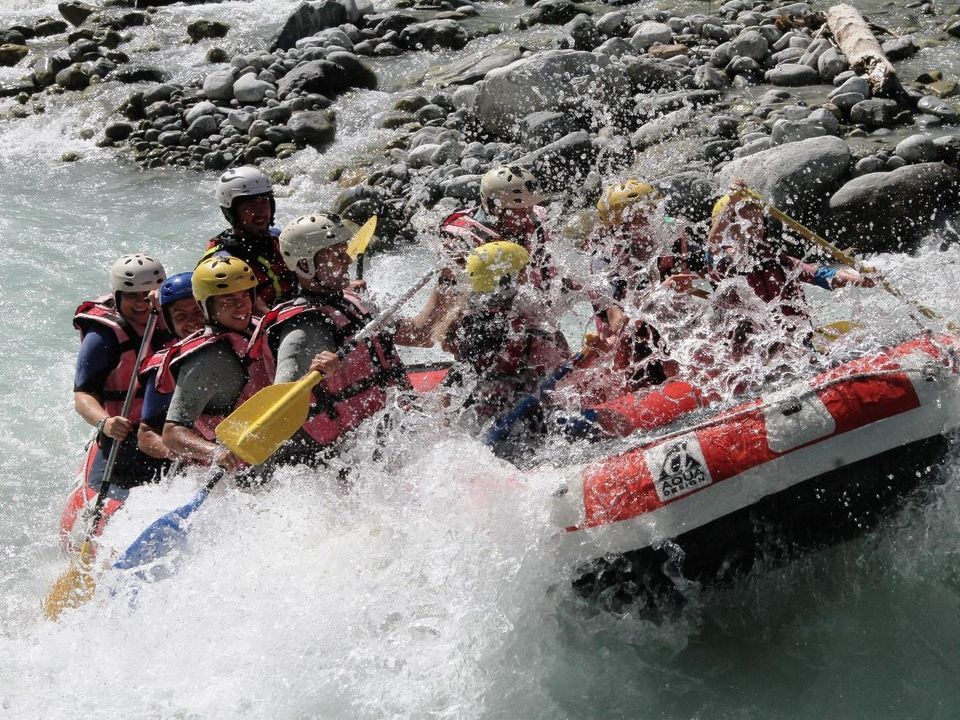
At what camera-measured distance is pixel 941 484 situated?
4.25 meters

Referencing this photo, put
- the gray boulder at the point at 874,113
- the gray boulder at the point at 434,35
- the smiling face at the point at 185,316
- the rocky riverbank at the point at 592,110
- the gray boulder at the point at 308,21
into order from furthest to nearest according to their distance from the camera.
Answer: the gray boulder at the point at 308,21, the gray boulder at the point at 434,35, the gray boulder at the point at 874,113, the rocky riverbank at the point at 592,110, the smiling face at the point at 185,316

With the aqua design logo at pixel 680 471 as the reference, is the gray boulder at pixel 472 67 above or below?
below

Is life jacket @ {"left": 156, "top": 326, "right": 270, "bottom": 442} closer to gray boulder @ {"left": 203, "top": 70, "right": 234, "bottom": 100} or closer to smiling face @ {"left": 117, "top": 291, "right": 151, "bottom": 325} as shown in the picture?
smiling face @ {"left": 117, "top": 291, "right": 151, "bottom": 325}

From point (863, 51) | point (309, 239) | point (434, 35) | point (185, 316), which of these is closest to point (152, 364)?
point (185, 316)

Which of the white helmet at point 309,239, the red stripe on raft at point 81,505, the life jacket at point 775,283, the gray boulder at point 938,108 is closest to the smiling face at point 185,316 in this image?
the white helmet at point 309,239

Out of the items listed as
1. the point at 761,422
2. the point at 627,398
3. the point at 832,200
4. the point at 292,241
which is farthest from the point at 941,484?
the point at 832,200

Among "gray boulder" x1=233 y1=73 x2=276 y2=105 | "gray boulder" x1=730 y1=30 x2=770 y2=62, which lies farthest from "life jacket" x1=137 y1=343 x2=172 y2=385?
"gray boulder" x1=233 y1=73 x2=276 y2=105

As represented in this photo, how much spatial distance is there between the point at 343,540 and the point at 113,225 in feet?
25.2

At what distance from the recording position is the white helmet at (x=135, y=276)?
17.2 feet

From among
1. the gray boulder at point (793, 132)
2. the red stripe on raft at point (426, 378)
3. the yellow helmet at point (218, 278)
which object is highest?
the yellow helmet at point (218, 278)

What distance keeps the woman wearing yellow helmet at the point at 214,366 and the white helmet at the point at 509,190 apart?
1.31 m

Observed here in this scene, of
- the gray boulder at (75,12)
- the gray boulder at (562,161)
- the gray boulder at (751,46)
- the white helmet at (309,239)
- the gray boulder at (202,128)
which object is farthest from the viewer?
the gray boulder at (75,12)

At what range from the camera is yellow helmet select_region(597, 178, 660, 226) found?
540cm

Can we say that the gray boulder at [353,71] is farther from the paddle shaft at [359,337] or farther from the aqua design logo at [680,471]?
the aqua design logo at [680,471]
